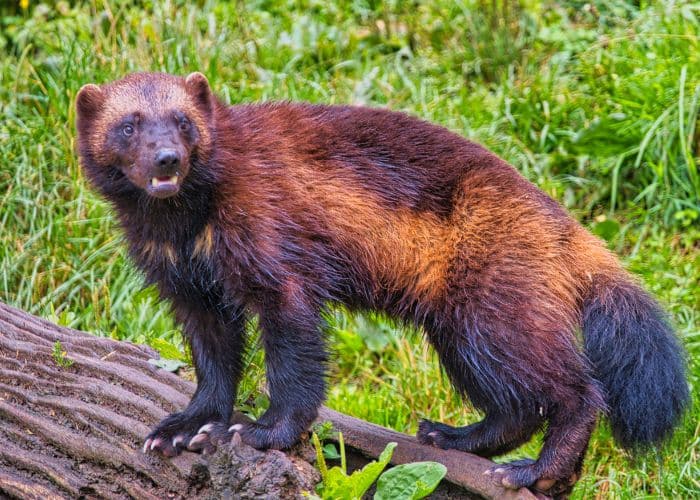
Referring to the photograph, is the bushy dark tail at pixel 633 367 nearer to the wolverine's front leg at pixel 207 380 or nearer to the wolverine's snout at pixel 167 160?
the wolverine's front leg at pixel 207 380

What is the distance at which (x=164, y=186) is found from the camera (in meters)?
3.73

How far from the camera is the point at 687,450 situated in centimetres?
498

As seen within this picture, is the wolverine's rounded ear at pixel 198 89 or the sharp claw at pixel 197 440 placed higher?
the wolverine's rounded ear at pixel 198 89

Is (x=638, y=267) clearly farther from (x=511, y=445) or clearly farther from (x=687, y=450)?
(x=511, y=445)

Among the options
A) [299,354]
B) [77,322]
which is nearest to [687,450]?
[299,354]

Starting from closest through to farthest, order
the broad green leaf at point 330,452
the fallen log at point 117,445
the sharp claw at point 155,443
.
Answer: the fallen log at point 117,445
the sharp claw at point 155,443
the broad green leaf at point 330,452

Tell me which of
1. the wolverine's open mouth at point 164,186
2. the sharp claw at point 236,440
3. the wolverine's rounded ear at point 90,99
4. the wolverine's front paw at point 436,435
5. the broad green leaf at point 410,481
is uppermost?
the wolverine's rounded ear at point 90,99

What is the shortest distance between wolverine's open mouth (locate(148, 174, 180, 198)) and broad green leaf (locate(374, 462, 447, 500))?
1306 mm

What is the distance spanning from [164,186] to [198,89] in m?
0.51

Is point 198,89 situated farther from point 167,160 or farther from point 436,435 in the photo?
point 436,435

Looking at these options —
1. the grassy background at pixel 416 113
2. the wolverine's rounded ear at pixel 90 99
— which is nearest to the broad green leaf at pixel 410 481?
the grassy background at pixel 416 113

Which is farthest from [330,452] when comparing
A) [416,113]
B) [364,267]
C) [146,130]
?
[416,113]

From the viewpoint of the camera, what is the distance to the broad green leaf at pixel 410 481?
3.69 meters

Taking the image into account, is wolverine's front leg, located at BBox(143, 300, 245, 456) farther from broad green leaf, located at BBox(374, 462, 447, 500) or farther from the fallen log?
broad green leaf, located at BBox(374, 462, 447, 500)
